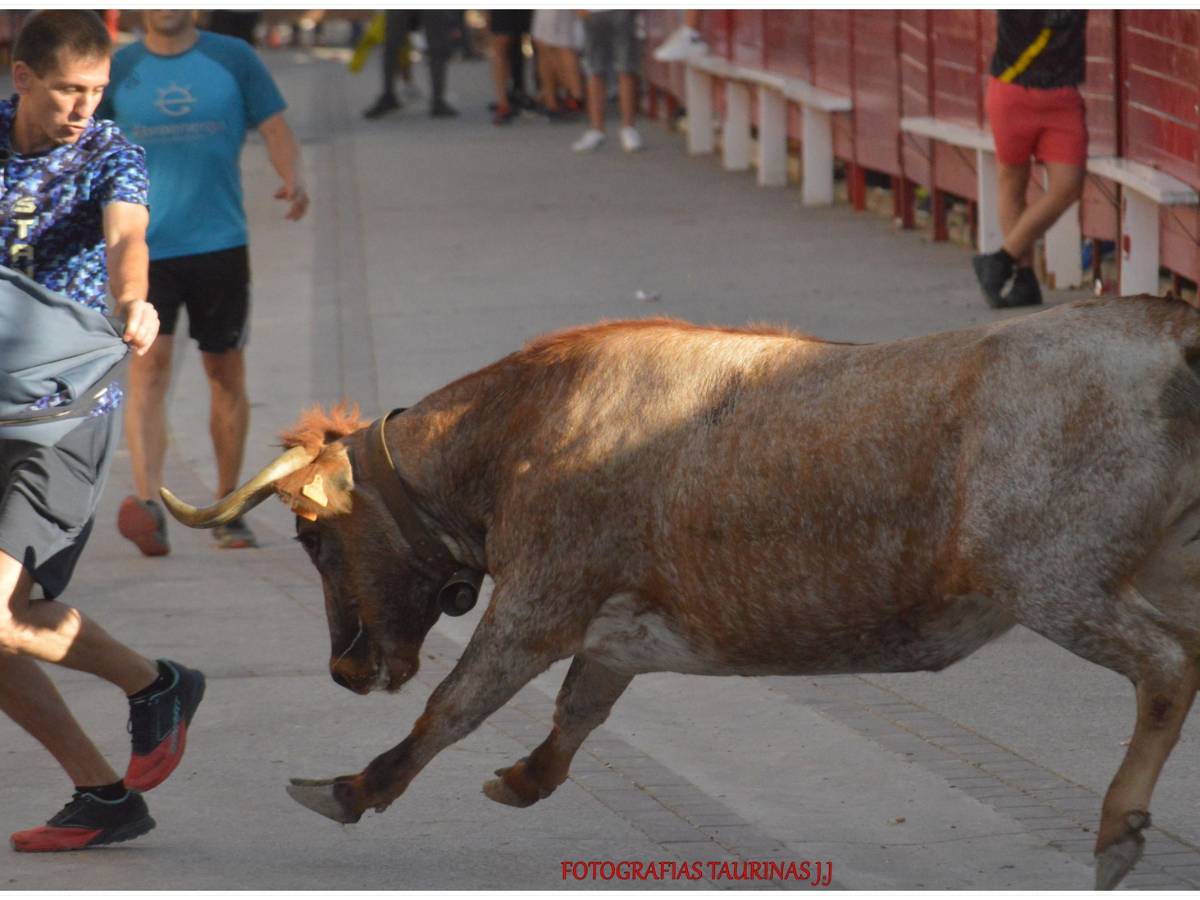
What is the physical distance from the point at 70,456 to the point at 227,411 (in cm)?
337

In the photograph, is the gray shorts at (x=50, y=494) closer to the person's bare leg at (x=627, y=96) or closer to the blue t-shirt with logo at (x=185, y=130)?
the blue t-shirt with logo at (x=185, y=130)

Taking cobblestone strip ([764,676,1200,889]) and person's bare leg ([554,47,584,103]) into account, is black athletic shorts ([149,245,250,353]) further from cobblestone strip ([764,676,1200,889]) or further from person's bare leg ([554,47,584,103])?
person's bare leg ([554,47,584,103])

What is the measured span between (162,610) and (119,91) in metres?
2.00

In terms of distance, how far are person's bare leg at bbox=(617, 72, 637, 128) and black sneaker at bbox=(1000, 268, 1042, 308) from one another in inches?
351

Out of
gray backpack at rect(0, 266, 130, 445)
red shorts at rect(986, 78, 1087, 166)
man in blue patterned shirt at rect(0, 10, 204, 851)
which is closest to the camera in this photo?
gray backpack at rect(0, 266, 130, 445)

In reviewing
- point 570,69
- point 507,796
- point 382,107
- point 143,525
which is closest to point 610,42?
point 570,69

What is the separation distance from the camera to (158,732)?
4770 millimetres

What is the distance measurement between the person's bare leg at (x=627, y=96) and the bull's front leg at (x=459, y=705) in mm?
15097

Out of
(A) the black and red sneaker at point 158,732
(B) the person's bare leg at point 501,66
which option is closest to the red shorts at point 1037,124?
(A) the black and red sneaker at point 158,732

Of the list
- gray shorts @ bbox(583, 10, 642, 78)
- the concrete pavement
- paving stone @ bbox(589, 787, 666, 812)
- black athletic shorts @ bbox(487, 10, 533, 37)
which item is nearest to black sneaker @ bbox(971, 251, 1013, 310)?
the concrete pavement

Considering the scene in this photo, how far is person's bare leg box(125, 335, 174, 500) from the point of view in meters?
7.59

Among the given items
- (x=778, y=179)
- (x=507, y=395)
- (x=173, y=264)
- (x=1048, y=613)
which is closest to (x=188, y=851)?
(x=507, y=395)

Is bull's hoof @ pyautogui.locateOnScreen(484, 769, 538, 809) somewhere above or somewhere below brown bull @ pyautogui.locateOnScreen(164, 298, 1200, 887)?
below

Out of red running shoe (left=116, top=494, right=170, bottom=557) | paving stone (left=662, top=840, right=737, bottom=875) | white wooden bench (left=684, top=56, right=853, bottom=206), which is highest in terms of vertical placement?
paving stone (left=662, top=840, right=737, bottom=875)
